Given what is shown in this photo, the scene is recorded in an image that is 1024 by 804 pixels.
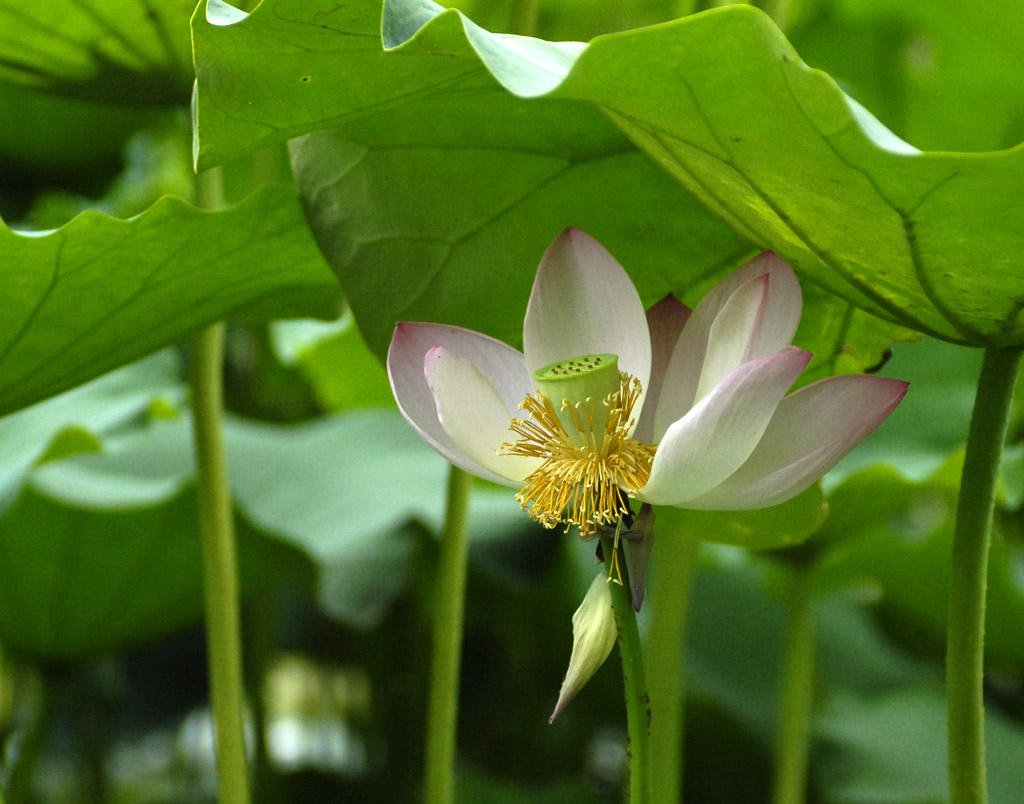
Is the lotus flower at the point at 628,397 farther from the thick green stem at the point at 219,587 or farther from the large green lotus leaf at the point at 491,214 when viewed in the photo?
the thick green stem at the point at 219,587

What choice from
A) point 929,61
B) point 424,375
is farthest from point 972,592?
point 929,61

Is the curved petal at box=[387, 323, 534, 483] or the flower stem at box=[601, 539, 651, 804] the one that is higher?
the curved petal at box=[387, 323, 534, 483]

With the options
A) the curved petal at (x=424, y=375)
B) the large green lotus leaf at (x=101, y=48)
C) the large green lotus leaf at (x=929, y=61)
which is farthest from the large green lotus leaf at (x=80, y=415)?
the large green lotus leaf at (x=929, y=61)

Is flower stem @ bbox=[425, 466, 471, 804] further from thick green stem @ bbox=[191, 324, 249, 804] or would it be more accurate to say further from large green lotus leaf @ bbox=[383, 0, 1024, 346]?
large green lotus leaf @ bbox=[383, 0, 1024, 346]

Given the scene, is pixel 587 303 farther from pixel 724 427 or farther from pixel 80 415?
pixel 80 415

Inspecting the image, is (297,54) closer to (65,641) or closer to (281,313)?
(281,313)

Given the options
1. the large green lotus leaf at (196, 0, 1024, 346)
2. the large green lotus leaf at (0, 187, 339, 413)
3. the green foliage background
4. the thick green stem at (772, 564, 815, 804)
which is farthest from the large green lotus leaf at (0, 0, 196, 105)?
the thick green stem at (772, 564, 815, 804)

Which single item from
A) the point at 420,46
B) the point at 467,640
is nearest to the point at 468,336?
the point at 420,46
